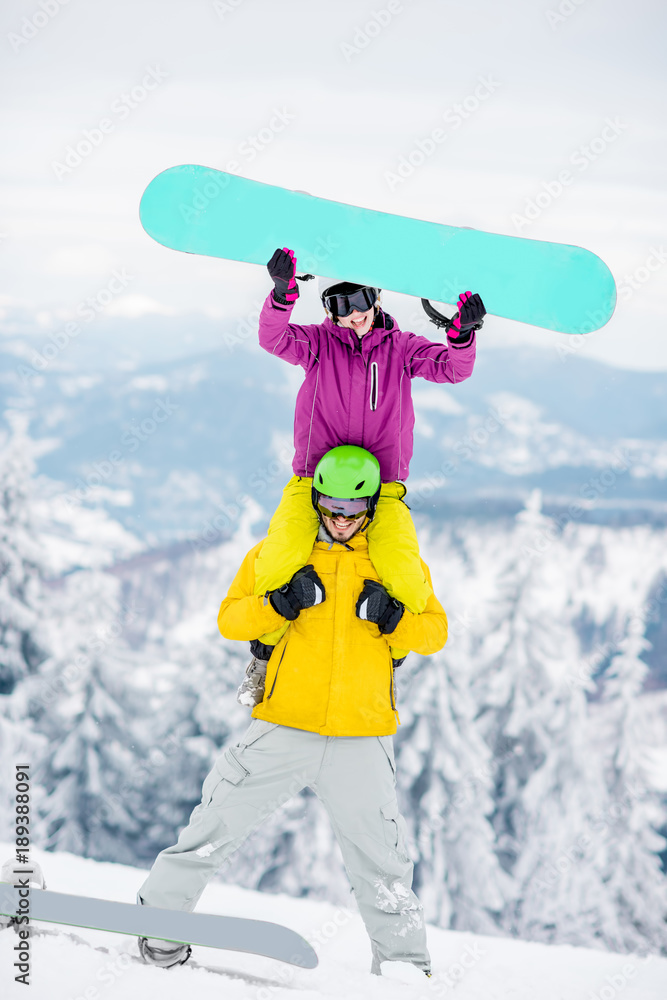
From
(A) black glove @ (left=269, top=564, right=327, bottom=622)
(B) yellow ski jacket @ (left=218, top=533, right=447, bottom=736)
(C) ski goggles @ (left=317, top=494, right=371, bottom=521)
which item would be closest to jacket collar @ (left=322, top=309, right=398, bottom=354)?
(C) ski goggles @ (left=317, top=494, right=371, bottom=521)

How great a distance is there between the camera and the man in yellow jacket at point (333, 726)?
12.1 feet

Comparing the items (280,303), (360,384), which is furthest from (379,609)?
(280,303)

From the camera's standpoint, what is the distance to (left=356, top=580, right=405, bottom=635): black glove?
11.9ft

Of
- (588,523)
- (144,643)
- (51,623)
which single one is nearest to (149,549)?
(144,643)

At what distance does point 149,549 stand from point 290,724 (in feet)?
128

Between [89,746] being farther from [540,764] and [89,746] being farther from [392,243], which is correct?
[392,243]

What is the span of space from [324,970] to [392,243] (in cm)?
360

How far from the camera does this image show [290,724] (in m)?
3.77

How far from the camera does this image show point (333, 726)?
12.1ft

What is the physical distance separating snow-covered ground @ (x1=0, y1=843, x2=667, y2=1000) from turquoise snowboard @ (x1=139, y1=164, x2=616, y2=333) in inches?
129

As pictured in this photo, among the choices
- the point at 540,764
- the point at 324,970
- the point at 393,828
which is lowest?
the point at 540,764

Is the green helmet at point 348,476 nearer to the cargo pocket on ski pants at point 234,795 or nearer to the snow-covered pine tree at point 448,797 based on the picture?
the cargo pocket on ski pants at point 234,795

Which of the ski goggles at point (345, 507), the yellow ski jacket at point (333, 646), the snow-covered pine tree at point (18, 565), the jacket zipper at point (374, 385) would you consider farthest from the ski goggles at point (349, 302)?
the snow-covered pine tree at point (18, 565)

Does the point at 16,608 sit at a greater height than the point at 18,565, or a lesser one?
lesser
